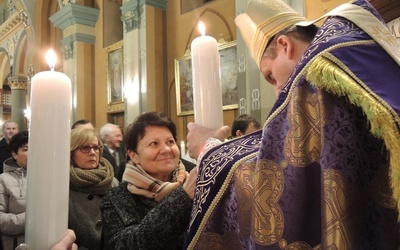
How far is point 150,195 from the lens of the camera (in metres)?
1.59

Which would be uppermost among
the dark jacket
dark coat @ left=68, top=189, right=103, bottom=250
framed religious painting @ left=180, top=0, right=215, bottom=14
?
framed religious painting @ left=180, top=0, right=215, bottom=14

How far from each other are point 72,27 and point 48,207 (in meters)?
9.67

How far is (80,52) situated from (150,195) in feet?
29.2

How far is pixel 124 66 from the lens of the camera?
27.3 ft

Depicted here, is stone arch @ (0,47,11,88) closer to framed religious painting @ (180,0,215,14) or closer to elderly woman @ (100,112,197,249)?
framed religious painting @ (180,0,215,14)

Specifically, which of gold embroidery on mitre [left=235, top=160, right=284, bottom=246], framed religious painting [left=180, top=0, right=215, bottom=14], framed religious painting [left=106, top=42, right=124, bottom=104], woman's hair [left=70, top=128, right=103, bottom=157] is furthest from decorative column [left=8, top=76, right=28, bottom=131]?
gold embroidery on mitre [left=235, top=160, right=284, bottom=246]

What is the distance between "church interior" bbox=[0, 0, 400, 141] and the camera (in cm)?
548

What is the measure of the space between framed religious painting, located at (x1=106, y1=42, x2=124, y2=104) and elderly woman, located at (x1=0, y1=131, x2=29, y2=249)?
600 cm

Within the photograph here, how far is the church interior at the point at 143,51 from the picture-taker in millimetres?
5477

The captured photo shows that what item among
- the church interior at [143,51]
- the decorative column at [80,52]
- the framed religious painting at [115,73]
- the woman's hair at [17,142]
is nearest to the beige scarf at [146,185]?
the woman's hair at [17,142]

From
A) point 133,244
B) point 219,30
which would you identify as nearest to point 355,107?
point 133,244

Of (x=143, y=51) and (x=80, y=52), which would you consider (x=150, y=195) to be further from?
(x=80, y=52)

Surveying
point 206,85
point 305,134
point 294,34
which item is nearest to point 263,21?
point 294,34

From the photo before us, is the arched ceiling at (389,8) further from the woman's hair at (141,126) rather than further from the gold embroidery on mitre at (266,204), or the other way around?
the gold embroidery on mitre at (266,204)
